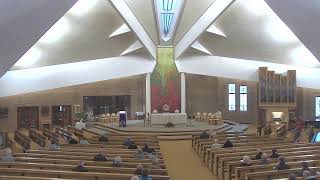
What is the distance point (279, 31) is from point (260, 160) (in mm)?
8802

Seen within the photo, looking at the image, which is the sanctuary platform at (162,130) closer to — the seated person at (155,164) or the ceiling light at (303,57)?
the ceiling light at (303,57)

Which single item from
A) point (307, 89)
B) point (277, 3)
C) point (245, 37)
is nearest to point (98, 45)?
point (245, 37)

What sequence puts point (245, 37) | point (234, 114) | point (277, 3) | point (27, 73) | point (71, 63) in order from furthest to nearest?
point (234, 114)
point (71, 63)
point (27, 73)
point (245, 37)
point (277, 3)

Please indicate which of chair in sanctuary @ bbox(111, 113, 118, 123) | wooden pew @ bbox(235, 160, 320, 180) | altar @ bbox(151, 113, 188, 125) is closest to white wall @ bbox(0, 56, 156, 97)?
chair in sanctuary @ bbox(111, 113, 118, 123)

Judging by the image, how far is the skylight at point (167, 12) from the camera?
16.3 m

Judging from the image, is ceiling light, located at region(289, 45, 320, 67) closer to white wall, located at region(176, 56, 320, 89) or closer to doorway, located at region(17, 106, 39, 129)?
white wall, located at region(176, 56, 320, 89)

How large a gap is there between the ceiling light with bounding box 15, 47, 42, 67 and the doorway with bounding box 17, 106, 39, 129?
3193 mm

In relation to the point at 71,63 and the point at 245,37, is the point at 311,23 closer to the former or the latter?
the point at 245,37

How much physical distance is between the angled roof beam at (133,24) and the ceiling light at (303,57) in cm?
640

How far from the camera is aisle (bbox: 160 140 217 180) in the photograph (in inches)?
379

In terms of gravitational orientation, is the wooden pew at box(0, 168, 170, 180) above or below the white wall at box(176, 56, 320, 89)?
below

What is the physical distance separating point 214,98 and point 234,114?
141 cm

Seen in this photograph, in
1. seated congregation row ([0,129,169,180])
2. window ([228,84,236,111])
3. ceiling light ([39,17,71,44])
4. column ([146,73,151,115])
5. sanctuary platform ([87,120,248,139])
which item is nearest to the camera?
seated congregation row ([0,129,169,180])

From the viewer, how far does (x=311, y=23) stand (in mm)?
10031
